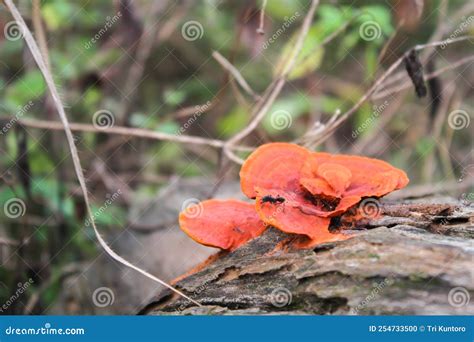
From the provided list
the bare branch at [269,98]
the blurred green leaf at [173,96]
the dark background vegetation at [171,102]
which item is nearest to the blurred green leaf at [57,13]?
the dark background vegetation at [171,102]

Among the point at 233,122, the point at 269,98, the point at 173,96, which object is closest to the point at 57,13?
the point at 173,96

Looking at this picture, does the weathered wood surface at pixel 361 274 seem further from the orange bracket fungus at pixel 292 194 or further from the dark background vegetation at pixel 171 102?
the dark background vegetation at pixel 171 102

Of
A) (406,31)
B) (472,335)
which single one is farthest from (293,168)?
(406,31)

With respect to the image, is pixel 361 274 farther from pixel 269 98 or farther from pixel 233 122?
pixel 233 122

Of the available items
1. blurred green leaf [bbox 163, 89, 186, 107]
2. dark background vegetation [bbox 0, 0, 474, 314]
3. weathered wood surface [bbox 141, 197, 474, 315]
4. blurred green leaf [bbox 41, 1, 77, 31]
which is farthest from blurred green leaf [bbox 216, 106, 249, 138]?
weathered wood surface [bbox 141, 197, 474, 315]

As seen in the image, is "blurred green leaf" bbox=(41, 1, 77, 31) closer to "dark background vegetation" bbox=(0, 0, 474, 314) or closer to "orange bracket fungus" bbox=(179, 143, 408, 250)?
"dark background vegetation" bbox=(0, 0, 474, 314)

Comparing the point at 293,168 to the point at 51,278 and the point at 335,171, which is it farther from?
the point at 51,278
